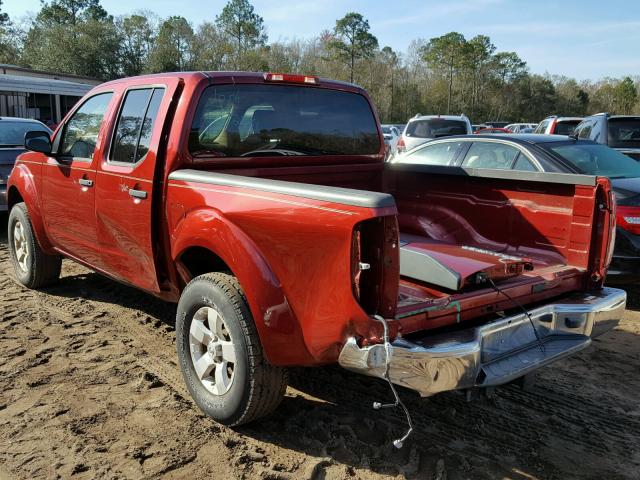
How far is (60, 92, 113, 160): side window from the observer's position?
4.43m

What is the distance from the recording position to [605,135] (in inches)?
364

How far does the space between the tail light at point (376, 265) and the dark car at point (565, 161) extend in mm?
3702

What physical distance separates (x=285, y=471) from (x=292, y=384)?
39.2 inches

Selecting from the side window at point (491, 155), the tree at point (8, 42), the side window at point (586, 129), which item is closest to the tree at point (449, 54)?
the tree at point (8, 42)

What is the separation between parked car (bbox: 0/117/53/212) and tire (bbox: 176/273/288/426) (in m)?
6.03

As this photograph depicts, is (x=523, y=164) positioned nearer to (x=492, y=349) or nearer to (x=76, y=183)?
(x=492, y=349)

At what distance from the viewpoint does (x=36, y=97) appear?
993 inches

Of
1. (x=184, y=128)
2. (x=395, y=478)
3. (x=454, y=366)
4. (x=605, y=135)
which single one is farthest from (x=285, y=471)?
(x=605, y=135)

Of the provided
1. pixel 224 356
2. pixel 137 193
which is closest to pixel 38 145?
pixel 137 193

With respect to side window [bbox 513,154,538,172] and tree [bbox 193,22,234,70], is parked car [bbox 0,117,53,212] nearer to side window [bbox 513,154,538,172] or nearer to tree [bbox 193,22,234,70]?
side window [bbox 513,154,538,172]

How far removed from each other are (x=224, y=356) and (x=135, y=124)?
1891 millimetres

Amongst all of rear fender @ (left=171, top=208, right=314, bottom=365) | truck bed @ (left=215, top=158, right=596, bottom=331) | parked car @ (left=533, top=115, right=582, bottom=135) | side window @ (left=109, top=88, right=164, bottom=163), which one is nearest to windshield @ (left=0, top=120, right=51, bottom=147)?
side window @ (left=109, top=88, right=164, bottom=163)

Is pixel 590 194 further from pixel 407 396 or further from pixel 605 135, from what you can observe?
pixel 605 135

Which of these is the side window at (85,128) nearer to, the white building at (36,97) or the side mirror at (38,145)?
the side mirror at (38,145)
